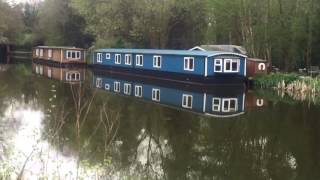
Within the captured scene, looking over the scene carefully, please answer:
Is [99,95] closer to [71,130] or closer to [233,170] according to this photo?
[71,130]

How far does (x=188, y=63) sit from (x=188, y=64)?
6 centimetres

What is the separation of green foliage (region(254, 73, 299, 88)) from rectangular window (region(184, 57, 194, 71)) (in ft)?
13.4

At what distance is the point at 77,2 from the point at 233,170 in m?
44.6

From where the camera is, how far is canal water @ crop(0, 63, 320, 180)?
10812 millimetres

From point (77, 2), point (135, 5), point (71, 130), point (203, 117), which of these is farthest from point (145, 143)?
point (77, 2)

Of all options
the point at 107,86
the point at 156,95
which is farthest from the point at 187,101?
the point at 107,86

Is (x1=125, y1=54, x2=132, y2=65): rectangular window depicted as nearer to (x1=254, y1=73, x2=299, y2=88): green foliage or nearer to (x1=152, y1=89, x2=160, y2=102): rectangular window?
(x1=254, y1=73, x2=299, y2=88): green foliage

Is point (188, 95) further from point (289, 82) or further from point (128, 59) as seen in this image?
point (128, 59)

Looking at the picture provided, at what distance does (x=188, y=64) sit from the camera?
33750 mm

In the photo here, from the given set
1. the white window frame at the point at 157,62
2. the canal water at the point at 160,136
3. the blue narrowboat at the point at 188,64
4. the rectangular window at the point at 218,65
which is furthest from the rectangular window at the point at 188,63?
the canal water at the point at 160,136

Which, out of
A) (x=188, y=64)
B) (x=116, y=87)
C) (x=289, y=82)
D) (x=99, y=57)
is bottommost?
(x=116, y=87)

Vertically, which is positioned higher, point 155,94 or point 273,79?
point 273,79

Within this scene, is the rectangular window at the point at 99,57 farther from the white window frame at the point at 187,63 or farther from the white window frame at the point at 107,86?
the white window frame at the point at 187,63

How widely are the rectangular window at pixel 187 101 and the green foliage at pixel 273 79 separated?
732 cm
